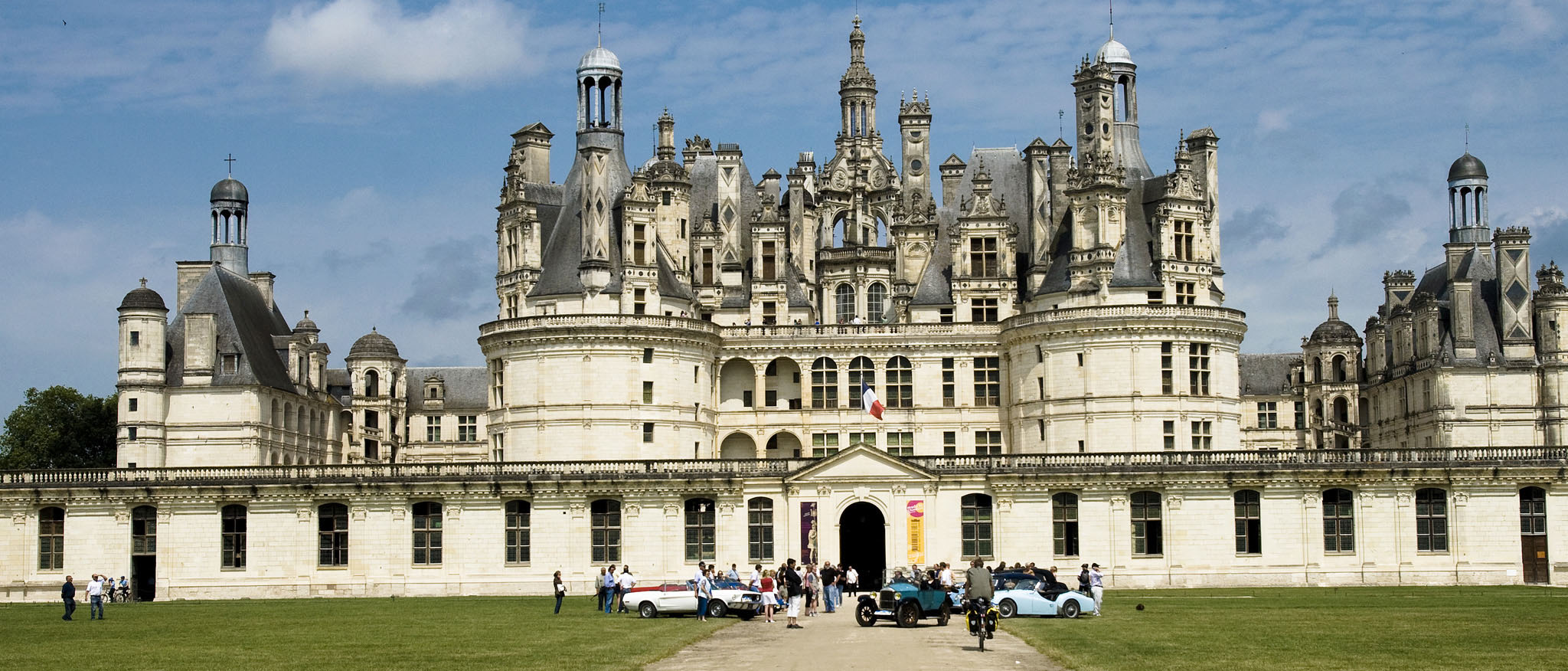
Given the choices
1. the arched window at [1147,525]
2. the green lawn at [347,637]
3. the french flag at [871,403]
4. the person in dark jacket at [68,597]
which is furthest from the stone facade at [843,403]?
the person in dark jacket at [68,597]

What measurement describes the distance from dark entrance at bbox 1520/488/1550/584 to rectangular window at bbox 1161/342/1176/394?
1324cm

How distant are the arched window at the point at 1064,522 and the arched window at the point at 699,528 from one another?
38.6 feet

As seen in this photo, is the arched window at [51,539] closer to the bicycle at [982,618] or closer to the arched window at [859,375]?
the arched window at [859,375]

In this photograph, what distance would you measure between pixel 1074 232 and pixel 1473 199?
28363 millimetres

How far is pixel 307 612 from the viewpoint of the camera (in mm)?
52969

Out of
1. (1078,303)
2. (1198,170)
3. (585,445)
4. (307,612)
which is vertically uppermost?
(1198,170)

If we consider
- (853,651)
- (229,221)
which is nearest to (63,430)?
(229,221)

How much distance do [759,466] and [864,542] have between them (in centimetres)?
534

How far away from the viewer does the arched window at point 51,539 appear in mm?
66625

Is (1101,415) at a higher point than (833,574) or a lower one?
higher

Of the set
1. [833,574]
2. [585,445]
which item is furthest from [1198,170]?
[833,574]

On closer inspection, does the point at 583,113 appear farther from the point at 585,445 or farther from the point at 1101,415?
the point at 1101,415

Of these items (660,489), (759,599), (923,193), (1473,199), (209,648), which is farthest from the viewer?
(1473,199)

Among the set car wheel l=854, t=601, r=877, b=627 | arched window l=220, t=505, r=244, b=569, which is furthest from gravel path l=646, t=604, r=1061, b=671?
arched window l=220, t=505, r=244, b=569
